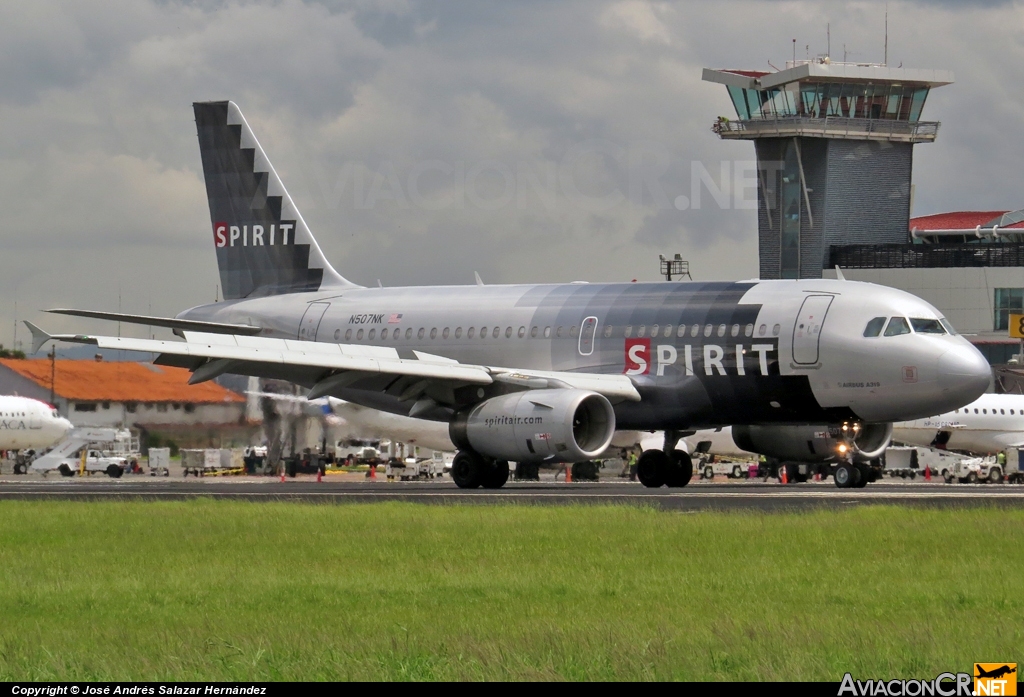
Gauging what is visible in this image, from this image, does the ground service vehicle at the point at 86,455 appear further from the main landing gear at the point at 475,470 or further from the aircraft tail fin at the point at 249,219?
the main landing gear at the point at 475,470

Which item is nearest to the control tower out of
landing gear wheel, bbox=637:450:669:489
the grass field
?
landing gear wheel, bbox=637:450:669:489

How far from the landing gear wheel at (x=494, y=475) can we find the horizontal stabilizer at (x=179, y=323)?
9.55m

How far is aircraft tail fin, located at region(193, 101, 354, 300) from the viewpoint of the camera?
149 ft

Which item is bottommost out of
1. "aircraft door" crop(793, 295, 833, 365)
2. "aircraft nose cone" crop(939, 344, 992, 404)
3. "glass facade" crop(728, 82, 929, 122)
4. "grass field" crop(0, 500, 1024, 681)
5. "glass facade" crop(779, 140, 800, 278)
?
"grass field" crop(0, 500, 1024, 681)

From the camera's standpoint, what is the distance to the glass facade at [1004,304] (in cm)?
11212

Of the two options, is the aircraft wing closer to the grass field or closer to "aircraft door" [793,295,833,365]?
"aircraft door" [793,295,833,365]

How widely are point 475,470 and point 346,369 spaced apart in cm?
369

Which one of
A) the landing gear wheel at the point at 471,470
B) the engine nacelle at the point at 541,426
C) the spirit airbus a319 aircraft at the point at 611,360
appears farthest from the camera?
the landing gear wheel at the point at 471,470

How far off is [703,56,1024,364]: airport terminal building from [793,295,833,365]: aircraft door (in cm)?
7419

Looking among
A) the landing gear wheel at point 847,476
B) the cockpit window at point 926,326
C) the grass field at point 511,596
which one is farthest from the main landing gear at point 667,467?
the grass field at point 511,596

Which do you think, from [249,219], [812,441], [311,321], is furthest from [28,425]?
[812,441]

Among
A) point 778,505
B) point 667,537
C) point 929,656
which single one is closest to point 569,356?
point 778,505

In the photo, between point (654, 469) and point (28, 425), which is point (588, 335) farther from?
point (28, 425)

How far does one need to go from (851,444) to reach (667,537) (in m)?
18.2
